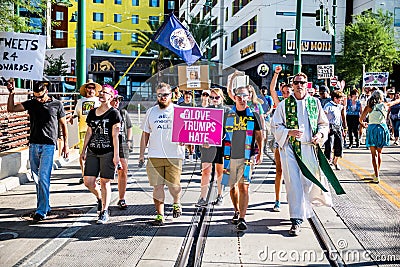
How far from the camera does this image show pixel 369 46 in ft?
115

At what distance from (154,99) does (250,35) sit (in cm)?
3859

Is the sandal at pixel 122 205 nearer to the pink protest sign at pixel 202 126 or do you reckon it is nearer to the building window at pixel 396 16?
the pink protest sign at pixel 202 126

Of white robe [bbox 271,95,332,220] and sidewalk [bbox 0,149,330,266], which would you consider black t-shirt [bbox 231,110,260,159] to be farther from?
white robe [bbox 271,95,332,220]

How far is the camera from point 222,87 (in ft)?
19.3

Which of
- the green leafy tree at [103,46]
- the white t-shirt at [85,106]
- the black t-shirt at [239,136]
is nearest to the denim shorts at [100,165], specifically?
the white t-shirt at [85,106]

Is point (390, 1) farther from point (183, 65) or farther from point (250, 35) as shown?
point (183, 65)

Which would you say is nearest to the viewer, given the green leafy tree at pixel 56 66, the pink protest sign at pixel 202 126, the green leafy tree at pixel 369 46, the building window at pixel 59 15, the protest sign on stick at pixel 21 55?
the pink protest sign at pixel 202 126

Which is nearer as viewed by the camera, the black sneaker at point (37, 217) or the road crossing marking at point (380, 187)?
the black sneaker at point (37, 217)

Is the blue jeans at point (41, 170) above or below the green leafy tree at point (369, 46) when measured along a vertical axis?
below

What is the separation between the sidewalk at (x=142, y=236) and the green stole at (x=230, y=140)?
0.37 metres

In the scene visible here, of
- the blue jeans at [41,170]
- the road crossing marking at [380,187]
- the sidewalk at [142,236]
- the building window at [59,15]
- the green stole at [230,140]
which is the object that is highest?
the building window at [59,15]

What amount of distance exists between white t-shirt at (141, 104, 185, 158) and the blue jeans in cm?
179

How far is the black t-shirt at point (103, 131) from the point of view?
7.38 m

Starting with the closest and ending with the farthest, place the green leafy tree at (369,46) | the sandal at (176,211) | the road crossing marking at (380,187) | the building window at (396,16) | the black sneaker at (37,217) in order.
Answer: the sandal at (176,211) < the black sneaker at (37,217) < the road crossing marking at (380,187) < the green leafy tree at (369,46) < the building window at (396,16)
